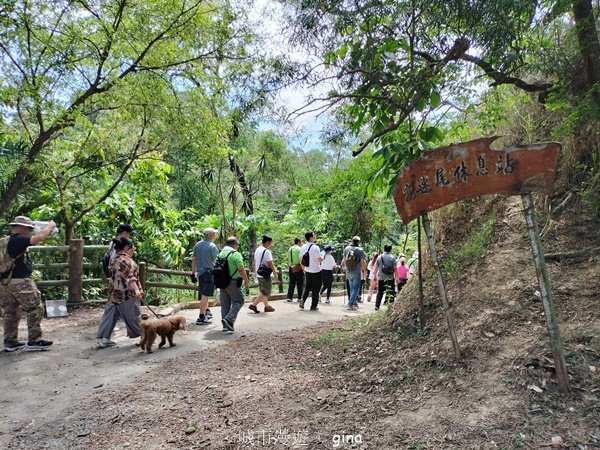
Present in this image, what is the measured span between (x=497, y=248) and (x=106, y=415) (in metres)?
4.90

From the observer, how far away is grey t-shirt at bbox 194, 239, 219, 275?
8.12 meters

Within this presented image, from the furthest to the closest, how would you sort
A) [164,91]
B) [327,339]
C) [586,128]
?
1. [164,91]
2. [327,339]
3. [586,128]

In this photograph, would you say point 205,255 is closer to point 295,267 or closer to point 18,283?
point 18,283

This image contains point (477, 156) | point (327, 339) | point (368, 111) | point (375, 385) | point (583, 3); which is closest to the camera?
point (477, 156)

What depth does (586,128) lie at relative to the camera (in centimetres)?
599

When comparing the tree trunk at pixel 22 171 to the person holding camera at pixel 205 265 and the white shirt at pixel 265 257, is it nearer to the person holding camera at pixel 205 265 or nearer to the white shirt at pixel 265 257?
the person holding camera at pixel 205 265

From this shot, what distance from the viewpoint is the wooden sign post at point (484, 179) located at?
373 centimetres

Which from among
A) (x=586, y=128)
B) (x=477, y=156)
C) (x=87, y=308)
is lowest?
(x=87, y=308)

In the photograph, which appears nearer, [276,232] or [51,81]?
[51,81]

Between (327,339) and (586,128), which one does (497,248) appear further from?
(327,339)

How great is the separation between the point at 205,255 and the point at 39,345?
9.55 ft

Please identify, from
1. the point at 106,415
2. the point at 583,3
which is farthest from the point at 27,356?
the point at 583,3

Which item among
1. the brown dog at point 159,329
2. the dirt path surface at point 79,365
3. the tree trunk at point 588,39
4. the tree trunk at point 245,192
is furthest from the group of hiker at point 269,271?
the tree trunk at point 245,192

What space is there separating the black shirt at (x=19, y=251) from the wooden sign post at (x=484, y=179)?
488cm
